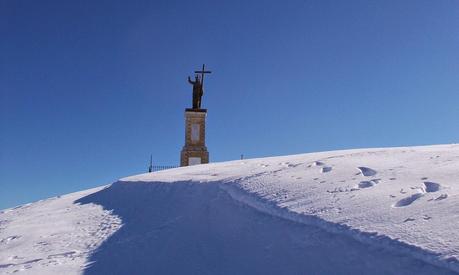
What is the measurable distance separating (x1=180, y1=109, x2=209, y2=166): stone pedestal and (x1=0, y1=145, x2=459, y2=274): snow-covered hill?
11474 mm

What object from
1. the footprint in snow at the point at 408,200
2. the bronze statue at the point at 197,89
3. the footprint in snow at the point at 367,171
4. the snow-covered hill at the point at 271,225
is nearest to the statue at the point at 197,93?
the bronze statue at the point at 197,89

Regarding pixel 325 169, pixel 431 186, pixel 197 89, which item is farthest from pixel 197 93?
pixel 431 186

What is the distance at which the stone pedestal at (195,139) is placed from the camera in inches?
704

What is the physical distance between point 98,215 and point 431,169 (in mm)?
4241

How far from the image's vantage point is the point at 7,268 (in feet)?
13.1

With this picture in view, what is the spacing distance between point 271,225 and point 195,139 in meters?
14.5

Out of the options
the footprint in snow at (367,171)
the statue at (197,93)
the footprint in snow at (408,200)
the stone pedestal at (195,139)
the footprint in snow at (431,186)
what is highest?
the statue at (197,93)

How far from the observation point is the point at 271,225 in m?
3.89

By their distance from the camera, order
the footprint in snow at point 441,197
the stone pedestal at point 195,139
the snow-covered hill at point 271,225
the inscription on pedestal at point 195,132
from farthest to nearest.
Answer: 1. the inscription on pedestal at point 195,132
2. the stone pedestal at point 195,139
3. the footprint in snow at point 441,197
4. the snow-covered hill at point 271,225

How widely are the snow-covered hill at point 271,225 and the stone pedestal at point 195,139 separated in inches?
452

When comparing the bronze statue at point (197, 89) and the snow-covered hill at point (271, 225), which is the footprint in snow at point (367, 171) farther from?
the bronze statue at point (197, 89)

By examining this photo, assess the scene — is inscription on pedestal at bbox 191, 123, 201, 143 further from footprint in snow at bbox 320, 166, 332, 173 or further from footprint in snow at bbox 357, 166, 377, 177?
footprint in snow at bbox 357, 166, 377, 177

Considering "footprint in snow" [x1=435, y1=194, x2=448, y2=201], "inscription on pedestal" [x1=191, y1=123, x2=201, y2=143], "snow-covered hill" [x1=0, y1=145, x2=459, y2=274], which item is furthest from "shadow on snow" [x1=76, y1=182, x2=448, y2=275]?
"inscription on pedestal" [x1=191, y1=123, x2=201, y2=143]

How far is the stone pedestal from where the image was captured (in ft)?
58.6
